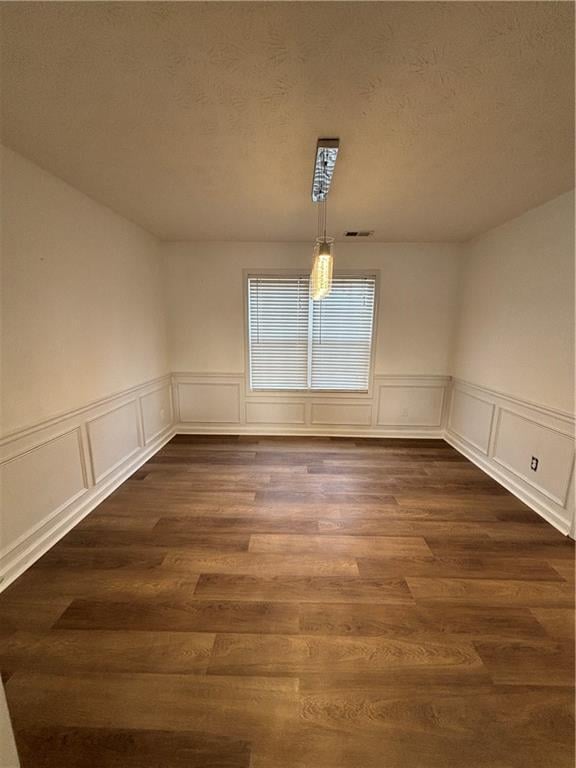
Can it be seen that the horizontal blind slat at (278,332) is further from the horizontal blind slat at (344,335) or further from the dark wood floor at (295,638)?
the dark wood floor at (295,638)

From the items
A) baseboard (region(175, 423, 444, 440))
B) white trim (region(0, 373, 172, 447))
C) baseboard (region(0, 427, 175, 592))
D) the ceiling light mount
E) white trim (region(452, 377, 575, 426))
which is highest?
the ceiling light mount

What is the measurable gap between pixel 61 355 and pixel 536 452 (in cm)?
396

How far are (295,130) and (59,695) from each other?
2.86 m

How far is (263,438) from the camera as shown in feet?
13.0

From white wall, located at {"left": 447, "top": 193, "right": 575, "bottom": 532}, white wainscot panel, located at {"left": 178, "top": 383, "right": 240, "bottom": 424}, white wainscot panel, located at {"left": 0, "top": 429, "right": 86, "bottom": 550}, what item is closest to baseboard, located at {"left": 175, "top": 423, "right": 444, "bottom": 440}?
white wainscot panel, located at {"left": 178, "top": 383, "right": 240, "bottom": 424}

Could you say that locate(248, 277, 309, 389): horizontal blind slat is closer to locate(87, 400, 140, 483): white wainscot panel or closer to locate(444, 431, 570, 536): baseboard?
locate(87, 400, 140, 483): white wainscot panel

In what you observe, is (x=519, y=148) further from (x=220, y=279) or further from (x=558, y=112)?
(x=220, y=279)

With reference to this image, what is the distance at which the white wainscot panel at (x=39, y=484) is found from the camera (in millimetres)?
1758

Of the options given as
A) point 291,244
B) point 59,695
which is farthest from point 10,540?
point 291,244

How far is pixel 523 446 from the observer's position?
2.63 metres

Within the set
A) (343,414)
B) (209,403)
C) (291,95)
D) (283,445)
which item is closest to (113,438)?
(209,403)

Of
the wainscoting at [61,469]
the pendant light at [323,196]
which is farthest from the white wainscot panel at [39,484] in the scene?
the pendant light at [323,196]

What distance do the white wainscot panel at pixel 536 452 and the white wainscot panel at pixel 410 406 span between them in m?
1.01

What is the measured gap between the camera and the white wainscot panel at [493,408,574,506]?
2.24 m
